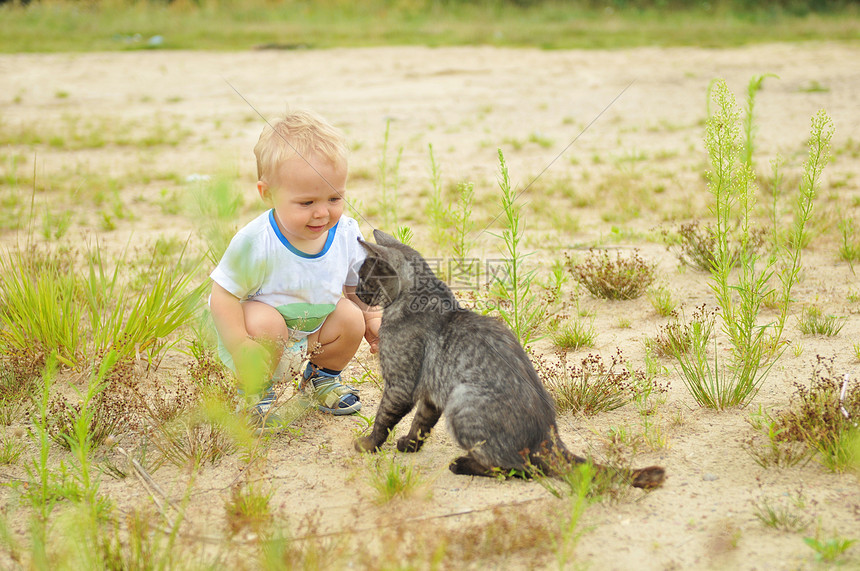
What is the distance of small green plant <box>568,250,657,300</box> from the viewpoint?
4.82 metres

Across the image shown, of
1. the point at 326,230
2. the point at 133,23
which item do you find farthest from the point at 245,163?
the point at 133,23

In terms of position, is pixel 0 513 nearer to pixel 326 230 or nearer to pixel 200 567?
pixel 200 567

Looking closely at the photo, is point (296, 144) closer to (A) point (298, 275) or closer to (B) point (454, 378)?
(A) point (298, 275)

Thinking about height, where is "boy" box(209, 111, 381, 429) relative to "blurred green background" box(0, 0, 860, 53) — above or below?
below

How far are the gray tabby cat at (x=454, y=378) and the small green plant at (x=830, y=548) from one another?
1.84 feet

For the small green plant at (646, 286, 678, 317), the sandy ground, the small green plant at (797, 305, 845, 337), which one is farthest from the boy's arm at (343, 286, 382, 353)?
the small green plant at (797, 305, 845, 337)

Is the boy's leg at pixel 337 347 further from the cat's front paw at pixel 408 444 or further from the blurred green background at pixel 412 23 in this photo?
the blurred green background at pixel 412 23

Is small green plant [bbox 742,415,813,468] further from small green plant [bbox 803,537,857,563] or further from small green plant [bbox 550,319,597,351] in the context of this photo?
small green plant [bbox 550,319,597,351]

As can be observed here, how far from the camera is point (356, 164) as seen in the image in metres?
8.72

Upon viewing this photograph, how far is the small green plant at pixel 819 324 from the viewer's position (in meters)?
4.01

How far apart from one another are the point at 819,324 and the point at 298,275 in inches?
118

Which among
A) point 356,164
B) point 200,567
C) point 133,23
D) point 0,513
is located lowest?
point 0,513

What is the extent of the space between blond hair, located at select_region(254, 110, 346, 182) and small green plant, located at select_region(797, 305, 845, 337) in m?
2.82

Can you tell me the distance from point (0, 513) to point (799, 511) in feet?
10.1
